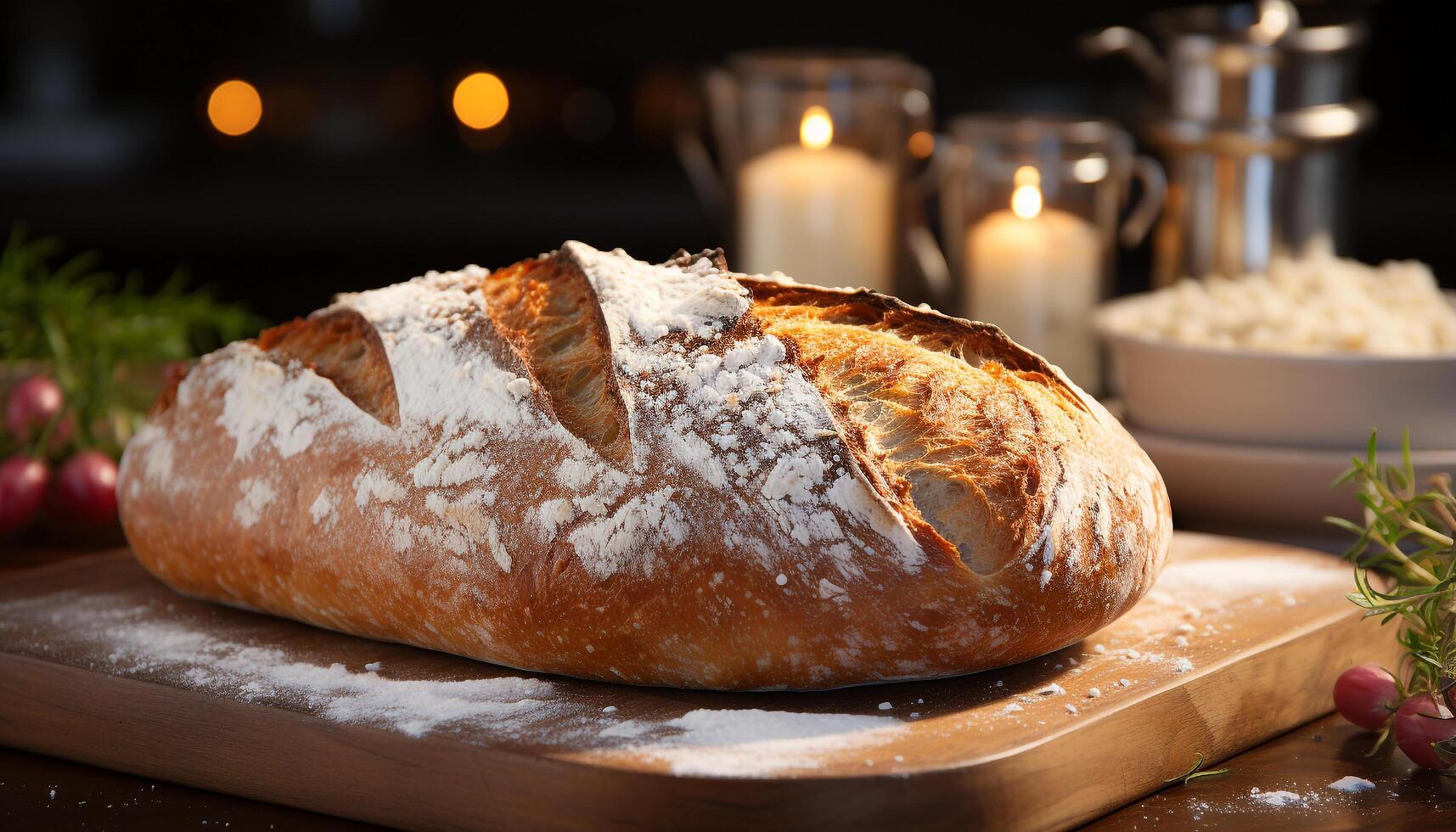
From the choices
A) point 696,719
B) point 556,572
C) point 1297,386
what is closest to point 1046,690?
point 696,719

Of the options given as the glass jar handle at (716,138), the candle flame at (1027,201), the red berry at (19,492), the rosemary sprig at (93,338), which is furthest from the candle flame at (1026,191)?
the red berry at (19,492)

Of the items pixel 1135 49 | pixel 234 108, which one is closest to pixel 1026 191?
pixel 1135 49

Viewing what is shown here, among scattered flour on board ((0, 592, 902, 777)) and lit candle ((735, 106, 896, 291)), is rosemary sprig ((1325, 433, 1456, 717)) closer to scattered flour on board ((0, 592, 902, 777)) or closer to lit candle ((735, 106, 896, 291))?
scattered flour on board ((0, 592, 902, 777))

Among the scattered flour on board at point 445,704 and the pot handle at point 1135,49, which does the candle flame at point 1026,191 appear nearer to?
the pot handle at point 1135,49

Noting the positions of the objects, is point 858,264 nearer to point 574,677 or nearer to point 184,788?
point 574,677

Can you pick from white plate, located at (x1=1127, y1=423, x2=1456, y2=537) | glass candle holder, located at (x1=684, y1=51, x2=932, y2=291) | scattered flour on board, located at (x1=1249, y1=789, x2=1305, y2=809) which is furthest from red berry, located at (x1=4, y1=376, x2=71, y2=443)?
scattered flour on board, located at (x1=1249, y1=789, x2=1305, y2=809)

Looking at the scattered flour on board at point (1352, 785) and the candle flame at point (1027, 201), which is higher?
the candle flame at point (1027, 201)
